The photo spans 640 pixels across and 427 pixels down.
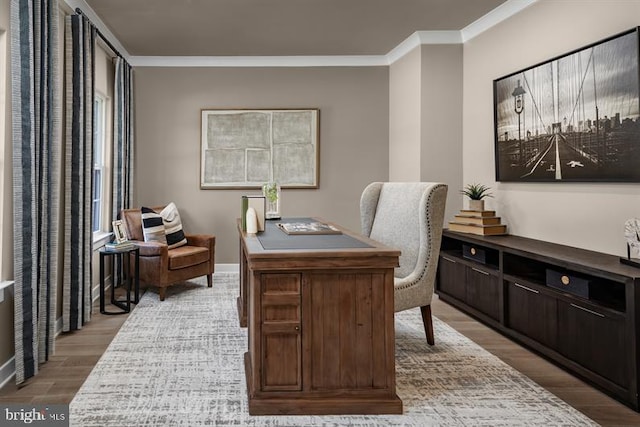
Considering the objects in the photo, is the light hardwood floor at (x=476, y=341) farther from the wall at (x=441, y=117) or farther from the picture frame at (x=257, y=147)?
the picture frame at (x=257, y=147)

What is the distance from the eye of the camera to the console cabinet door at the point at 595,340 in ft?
7.78

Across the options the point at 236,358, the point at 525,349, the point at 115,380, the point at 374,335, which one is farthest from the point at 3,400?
the point at 525,349

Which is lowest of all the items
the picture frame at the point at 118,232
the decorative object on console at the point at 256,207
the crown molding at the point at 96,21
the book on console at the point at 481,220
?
the picture frame at the point at 118,232

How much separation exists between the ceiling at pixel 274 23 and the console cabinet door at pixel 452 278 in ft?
7.51

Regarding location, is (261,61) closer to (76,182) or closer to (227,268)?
(227,268)

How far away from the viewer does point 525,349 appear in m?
3.18

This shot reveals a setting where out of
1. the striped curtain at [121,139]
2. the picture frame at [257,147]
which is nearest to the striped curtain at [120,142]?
the striped curtain at [121,139]

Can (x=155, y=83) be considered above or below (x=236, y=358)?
above

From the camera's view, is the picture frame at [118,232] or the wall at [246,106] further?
the wall at [246,106]

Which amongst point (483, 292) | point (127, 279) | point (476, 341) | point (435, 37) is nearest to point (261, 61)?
point (435, 37)

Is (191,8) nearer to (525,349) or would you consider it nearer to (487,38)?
(487,38)

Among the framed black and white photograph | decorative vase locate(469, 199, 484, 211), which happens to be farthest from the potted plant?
the framed black and white photograph

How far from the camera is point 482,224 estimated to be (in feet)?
13.3

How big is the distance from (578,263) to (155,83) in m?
4.96
